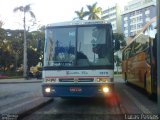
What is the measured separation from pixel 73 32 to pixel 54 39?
2.57 feet

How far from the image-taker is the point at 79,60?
14.6 metres

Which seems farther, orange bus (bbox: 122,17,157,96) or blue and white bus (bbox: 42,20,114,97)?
orange bus (bbox: 122,17,157,96)

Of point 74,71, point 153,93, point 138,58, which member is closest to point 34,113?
point 74,71

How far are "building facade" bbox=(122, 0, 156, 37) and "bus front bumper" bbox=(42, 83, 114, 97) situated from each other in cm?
12401

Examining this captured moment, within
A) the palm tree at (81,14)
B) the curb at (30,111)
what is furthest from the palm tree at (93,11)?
the curb at (30,111)

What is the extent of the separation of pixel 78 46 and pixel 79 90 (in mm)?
1670

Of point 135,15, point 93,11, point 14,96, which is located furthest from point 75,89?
point 135,15

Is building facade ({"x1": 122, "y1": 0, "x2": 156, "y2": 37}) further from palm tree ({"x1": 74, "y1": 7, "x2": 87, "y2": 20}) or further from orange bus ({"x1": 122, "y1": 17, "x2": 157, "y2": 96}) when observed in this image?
orange bus ({"x1": 122, "y1": 17, "x2": 157, "y2": 96})

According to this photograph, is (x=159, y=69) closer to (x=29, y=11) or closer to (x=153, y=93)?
(x=153, y=93)

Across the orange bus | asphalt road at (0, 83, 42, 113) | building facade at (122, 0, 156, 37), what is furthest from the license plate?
building facade at (122, 0, 156, 37)

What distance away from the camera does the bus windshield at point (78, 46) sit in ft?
47.7

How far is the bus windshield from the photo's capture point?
14531mm

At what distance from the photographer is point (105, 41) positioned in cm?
1478

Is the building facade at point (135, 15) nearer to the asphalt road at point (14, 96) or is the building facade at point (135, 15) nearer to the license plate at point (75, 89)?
the asphalt road at point (14, 96)
